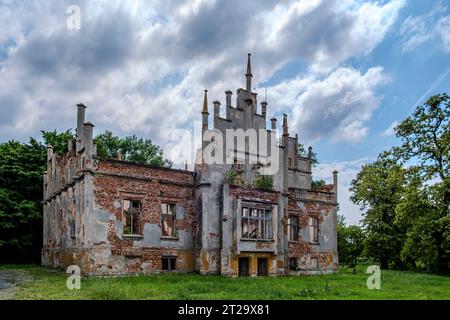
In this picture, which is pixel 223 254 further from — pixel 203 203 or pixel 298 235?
pixel 298 235

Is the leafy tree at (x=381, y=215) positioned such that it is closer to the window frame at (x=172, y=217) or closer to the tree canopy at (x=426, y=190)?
the tree canopy at (x=426, y=190)

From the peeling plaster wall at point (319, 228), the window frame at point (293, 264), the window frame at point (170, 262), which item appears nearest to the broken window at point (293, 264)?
the window frame at point (293, 264)

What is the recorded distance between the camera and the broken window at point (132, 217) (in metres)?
25.0

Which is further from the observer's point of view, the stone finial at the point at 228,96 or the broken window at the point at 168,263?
the stone finial at the point at 228,96

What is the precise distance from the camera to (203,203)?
26812 mm

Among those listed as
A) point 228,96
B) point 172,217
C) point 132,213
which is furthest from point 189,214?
point 228,96

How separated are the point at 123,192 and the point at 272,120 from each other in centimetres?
1261

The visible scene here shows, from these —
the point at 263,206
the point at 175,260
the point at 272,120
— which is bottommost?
the point at 175,260

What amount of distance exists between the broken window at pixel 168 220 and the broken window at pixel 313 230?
419 inches

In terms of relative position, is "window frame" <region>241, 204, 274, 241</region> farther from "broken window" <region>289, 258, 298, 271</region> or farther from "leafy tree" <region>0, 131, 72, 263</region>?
"leafy tree" <region>0, 131, 72, 263</region>

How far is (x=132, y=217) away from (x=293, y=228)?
1174 cm

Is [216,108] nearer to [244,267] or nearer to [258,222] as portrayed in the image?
[258,222]

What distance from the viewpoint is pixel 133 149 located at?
53.0 metres
